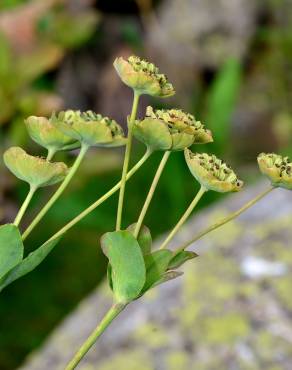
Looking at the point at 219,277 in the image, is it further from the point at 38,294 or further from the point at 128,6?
the point at 128,6

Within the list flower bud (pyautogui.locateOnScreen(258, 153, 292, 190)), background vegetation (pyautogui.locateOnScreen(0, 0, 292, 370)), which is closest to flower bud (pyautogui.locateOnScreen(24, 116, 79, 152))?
flower bud (pyautogui.locateOnScreen(258, 153, 292, 190))

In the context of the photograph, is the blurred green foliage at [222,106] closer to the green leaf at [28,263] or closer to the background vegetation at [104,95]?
the background vegetation at [104,95]

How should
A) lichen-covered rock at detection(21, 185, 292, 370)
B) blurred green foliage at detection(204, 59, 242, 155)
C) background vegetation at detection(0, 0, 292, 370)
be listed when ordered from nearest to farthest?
lichen-covered rock at detection(21, 185, 292, 370), background vegetation at detection(0, 0, 292, 370), blurred green foliage at detection(204, 59, 242, 155)

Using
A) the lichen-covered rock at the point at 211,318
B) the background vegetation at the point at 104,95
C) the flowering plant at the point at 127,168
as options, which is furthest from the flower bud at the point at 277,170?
the background vegetation at the point at 104,95

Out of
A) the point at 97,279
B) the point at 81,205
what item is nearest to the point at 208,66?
the point at 81,205

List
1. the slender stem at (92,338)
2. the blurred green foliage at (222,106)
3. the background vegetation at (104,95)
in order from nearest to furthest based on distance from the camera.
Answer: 1. the slender stem at (92,338)
2. the background vegetation at (104,95)
3. the blurred green foliage at (222,106)

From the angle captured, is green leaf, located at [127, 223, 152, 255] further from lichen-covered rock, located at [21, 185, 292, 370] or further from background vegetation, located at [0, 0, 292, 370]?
background vegetation, located at [0, 0, 292, 370]
